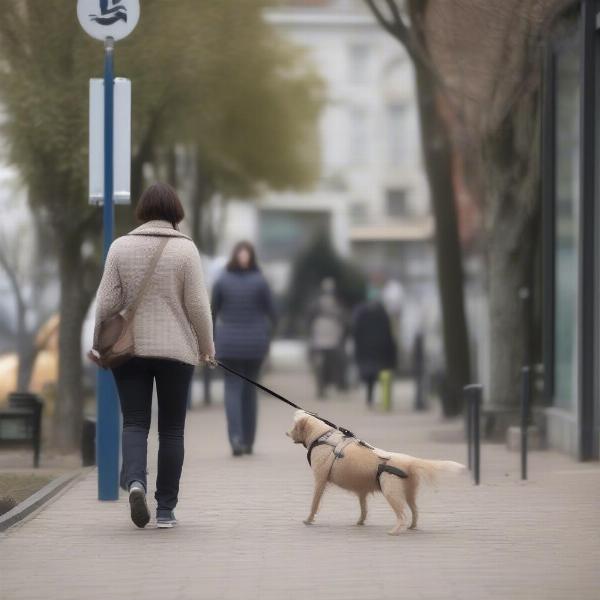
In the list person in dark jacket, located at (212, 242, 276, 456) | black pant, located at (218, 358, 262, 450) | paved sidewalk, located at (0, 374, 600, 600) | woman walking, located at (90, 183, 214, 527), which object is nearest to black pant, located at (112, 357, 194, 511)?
woman walking, located at (90, 183, 214, 527)

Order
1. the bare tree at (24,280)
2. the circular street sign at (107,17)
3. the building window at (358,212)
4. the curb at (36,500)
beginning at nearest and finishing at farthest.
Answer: the curb at (36,500) → the circular street sign at (107,17) → the bare tree at (24,280) → the building window at (358,212)

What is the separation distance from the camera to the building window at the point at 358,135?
74938 millimetres

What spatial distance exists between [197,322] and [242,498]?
7.26 feet

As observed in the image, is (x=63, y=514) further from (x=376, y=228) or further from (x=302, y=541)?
(x=376, y=228)

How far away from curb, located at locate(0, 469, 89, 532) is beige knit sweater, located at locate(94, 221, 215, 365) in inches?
46.4

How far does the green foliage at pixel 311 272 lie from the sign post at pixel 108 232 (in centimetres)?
3987

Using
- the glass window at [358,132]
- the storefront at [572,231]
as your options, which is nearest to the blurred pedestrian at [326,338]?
the storefront at [572,231]

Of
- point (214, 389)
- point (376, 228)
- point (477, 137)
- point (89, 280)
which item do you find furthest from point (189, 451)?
point (376, 228)

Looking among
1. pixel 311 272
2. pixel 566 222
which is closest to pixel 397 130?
pixel 311 272

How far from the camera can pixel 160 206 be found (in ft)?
30.8

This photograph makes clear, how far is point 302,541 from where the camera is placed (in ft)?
29.3

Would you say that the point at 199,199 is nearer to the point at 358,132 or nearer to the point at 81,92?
the point at 81,92

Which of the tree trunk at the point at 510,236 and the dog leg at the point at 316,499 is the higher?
the tree trunk at the point at 510,236

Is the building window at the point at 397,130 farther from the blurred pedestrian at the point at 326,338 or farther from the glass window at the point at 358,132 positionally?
the blurred pedestrian at the point at 326,338
